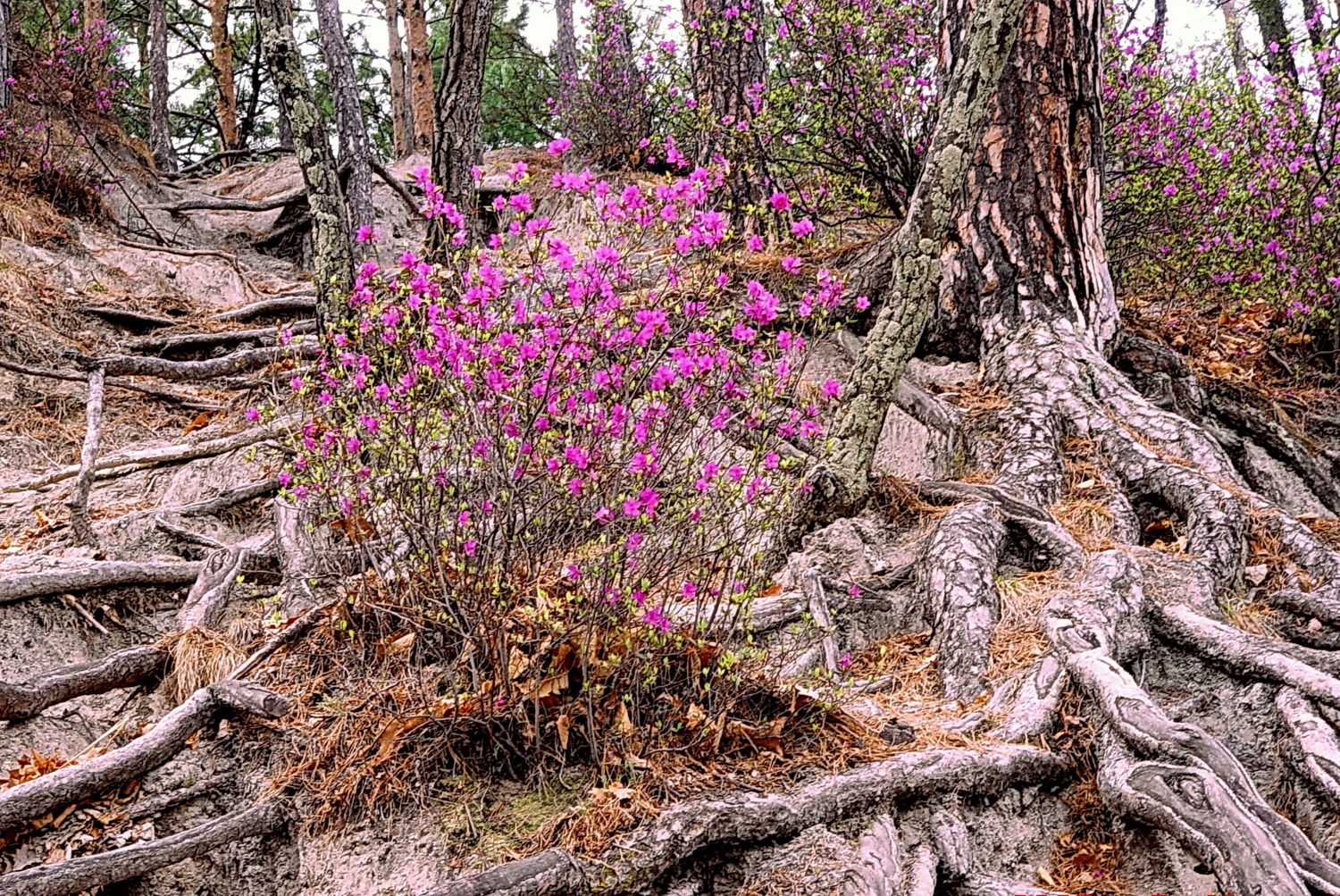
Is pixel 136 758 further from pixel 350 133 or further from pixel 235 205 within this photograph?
pixel 235 205

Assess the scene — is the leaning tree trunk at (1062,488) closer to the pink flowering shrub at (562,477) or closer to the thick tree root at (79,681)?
the pink flowering shrub at (562,477)

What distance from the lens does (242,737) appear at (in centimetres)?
349

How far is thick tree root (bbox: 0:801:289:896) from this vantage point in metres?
2.56

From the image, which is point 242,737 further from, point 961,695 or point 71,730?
point 961,695

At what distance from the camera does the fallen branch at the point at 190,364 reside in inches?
277

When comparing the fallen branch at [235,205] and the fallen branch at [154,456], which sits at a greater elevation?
the fallen branch at [235,205]

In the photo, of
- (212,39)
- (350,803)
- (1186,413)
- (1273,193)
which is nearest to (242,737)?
(350,803)

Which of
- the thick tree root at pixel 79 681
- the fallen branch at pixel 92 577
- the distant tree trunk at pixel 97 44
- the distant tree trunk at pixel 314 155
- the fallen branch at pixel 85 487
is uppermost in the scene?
the distant tree trunk at pixel 97 44

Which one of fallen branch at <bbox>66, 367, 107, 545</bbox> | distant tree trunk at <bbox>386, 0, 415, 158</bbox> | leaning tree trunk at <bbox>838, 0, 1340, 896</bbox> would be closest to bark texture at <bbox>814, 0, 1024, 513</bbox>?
leaning tree trunk at <bbox>838, 0, 1340, 896</bbox>

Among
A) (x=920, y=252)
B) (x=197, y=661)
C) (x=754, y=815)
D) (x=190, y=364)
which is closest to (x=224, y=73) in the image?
(x=190, y=364)

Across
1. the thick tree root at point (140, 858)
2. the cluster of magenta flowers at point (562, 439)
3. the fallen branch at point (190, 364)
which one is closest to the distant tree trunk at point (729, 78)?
the fallen branch at point (190, 364)

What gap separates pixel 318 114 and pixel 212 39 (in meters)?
12.0

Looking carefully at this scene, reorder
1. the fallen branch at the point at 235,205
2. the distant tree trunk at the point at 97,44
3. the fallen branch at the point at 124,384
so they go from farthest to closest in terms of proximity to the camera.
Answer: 1. the distant tree trunk at the point at 97,44
2. the fallen branch at the point at 235,205
3. the fallen branch at the point at 124,384

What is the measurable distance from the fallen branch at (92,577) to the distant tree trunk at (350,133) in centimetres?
581
